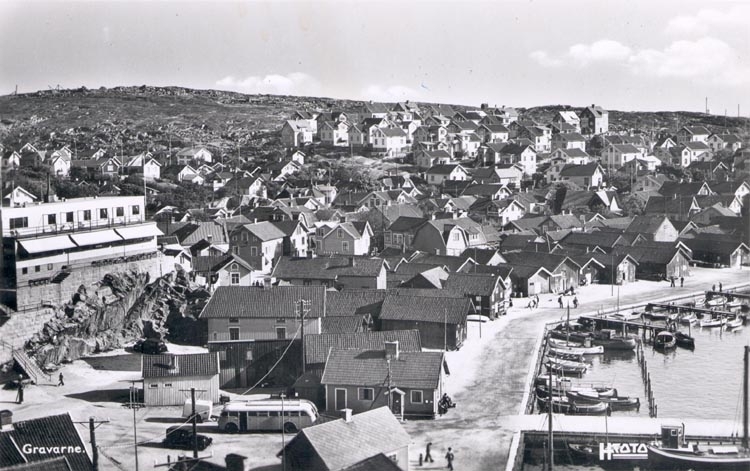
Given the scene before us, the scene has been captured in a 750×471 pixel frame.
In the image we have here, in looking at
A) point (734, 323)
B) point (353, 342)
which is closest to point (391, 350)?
point (353, 342)

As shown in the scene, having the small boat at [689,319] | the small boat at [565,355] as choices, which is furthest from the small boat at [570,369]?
the small boat at [689,319]

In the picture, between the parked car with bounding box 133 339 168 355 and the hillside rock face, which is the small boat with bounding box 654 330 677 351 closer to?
the hillside rock face

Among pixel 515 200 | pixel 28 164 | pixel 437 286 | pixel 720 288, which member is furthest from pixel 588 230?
pixel 28 164

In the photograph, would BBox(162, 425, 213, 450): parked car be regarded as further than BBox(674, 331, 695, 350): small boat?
No

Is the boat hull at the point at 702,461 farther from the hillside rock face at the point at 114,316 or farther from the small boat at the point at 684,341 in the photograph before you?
the hillside rock face at the point at 114,316

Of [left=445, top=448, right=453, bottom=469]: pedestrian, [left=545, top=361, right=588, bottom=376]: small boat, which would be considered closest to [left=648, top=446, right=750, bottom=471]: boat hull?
[left=445, top=448, right=453, bottom=469]: pedestrian
